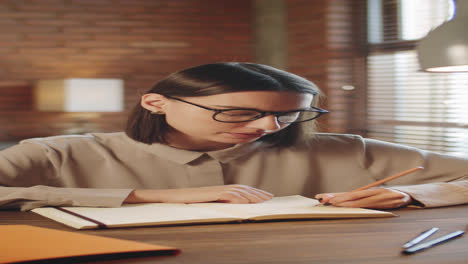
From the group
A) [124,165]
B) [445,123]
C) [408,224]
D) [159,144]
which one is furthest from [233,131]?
[445,123]

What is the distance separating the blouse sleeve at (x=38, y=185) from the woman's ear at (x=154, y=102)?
0.29m

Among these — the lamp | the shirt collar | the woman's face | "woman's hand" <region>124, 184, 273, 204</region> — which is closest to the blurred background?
the lamp

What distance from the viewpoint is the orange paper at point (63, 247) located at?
669 millimetres

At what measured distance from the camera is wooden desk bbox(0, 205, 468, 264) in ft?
2.29

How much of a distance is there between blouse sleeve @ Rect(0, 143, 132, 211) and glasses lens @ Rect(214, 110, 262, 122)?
0.97ft

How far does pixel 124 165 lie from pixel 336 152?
0.66 m

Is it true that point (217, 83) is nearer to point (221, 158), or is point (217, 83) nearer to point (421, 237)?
point (221, 158)

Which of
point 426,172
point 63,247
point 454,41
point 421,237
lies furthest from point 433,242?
point 454,41

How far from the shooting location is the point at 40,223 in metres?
0.97

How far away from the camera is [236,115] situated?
1.28 meters

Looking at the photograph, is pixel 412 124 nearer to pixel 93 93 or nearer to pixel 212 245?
pixel 93 93

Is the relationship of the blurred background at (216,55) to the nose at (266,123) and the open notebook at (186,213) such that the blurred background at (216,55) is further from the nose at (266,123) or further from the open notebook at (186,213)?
the open notebook at (186,213)

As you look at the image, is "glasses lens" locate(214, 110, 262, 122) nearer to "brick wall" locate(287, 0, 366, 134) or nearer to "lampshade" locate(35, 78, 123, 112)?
"brick wall" locate(287, 0, 366, 134)

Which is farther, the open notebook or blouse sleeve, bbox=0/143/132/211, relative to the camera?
blouse sleeve, bbox=0/143/132/211
